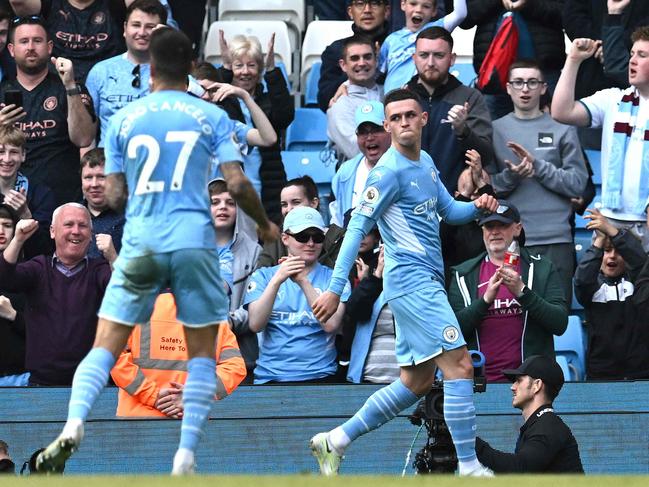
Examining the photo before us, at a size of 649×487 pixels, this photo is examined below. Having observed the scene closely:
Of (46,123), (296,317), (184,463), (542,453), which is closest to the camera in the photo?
(184,463)

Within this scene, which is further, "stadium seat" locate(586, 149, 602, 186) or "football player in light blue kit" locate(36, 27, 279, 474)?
"stadium seat" locate(586, 149, 602, 186)

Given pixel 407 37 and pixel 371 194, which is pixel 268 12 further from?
pixel 371 194

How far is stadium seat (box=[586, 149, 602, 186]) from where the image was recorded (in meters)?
12.9

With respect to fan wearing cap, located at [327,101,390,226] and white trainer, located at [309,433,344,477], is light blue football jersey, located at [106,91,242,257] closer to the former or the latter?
white trainer, located at [309,433,344,477]

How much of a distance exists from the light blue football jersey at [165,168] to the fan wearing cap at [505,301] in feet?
10.2

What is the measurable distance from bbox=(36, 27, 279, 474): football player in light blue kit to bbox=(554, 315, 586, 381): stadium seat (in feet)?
14.8

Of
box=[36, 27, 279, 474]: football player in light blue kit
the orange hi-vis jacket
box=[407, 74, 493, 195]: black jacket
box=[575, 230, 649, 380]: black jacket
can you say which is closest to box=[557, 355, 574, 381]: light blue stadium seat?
box=[575, 230, 649, 380]: black jacket

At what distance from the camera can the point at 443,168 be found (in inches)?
441

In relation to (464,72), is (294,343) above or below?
below

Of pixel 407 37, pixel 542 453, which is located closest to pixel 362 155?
pixel 407 37

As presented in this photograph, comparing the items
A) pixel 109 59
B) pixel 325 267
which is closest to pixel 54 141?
pixel 109 59

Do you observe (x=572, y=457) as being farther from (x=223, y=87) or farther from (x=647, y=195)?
(x=223, y=87)

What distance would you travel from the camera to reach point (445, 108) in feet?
36.9

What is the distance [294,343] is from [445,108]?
7.79 feet
